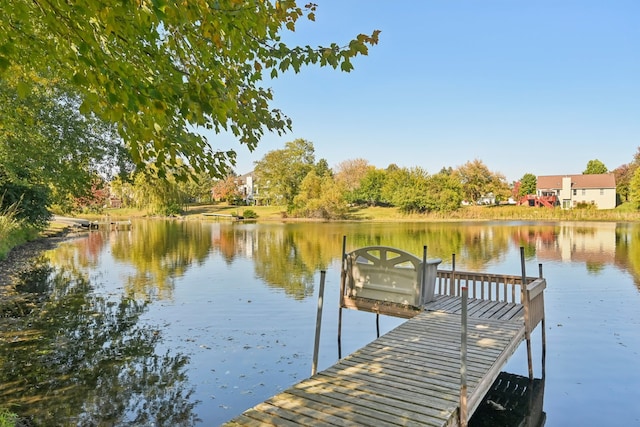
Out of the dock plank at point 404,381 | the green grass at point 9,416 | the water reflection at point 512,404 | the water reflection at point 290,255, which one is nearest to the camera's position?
the dock plank at point 404,381

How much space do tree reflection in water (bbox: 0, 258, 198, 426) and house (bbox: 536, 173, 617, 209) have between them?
7131 centimetres

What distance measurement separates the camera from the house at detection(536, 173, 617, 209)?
228 ft

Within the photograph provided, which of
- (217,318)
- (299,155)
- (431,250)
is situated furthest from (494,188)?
(217,318)

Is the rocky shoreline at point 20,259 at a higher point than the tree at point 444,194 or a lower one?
lower

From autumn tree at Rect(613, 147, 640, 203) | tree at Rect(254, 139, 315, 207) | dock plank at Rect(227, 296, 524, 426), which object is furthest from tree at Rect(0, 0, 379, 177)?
autumn tree at Rect(613, 147, 640, 203)

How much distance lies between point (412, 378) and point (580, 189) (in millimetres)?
78584

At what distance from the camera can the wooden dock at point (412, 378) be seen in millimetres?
4520

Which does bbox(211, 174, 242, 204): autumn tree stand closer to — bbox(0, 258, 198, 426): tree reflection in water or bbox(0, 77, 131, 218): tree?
bbox(0, 77, 131, 218): tree

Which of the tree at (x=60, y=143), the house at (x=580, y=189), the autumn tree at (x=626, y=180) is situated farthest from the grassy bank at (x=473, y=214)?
the tree at (x=60, y=143)

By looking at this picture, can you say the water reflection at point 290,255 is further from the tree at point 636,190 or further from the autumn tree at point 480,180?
the autumn tree at point 480,180

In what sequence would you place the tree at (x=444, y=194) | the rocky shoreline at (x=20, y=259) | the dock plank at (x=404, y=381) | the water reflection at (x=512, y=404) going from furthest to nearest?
the tree at (x=444, y=194) → the rocky shoreline at (x=20, y=259) → the water reflection at (x=512, y=404) → the dock plank at (x=404, y=381)

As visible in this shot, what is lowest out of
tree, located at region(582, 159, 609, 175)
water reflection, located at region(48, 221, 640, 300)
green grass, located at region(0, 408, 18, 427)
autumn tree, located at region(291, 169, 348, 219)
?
water reflection, located at region(48, 221, 640, 300)

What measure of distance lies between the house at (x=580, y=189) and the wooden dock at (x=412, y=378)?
6894 cm

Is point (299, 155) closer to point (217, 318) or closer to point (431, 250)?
point (431, 250)
